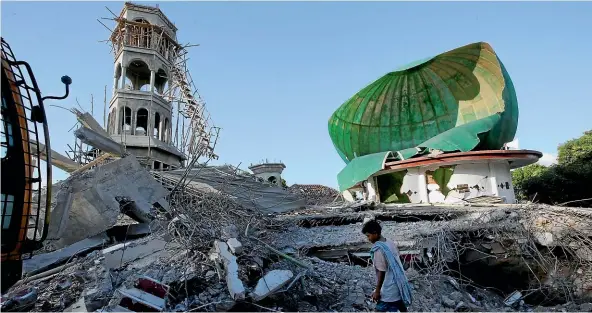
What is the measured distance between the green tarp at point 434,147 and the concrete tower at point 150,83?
9.59 metres

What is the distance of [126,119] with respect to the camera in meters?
20.1

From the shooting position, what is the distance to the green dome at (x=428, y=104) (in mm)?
13484

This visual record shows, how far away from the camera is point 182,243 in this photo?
4.75 meters

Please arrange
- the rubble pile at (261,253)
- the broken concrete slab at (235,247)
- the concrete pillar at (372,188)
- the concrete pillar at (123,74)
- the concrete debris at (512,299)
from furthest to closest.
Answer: the concrete pillar at (123,74) < the concrete pillar at (372,188) < the concrete debris at (512,299) < the broken concrete slab at (235,247) < the rubble pile at (261,253)

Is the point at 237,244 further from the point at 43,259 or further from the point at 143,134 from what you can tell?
the point at 143,134

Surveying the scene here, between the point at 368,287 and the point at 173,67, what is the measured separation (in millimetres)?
19257

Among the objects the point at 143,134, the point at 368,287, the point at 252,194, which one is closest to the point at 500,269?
the point at 368,287

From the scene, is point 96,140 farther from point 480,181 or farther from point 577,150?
point 577,150

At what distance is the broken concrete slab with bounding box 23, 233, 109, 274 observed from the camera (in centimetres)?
549

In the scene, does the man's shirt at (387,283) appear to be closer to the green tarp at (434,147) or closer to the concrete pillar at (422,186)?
the green tarp at (434,147)

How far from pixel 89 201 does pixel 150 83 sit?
1572 cm

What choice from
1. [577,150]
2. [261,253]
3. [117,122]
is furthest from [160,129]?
[577,150]

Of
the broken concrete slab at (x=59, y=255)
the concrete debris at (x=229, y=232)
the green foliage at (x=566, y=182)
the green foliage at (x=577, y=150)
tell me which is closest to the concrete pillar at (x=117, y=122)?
the broken concrete slab at (x=59, y=255)

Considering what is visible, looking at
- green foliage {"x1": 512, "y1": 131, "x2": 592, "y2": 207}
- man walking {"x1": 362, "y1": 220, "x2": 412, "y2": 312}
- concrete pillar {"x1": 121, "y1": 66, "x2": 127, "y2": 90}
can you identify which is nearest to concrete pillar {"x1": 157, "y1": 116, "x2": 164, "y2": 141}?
concrete pillar {"x1": 121, "y1": 66, "x2": 127, "y2": 90}
